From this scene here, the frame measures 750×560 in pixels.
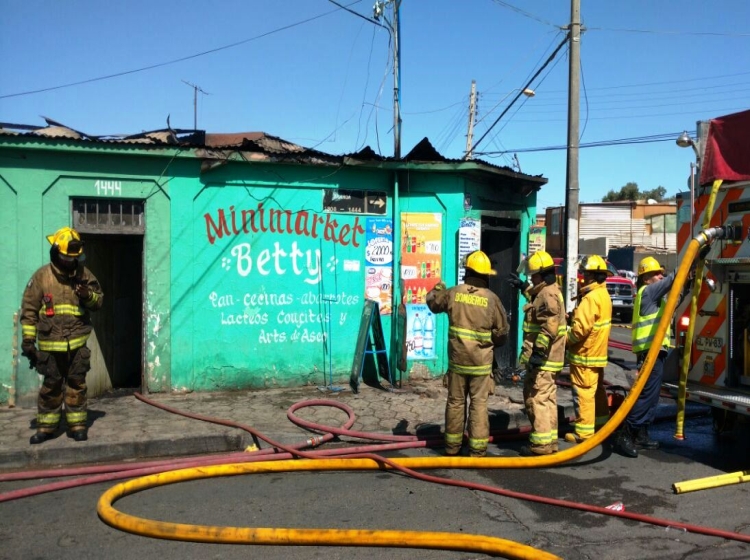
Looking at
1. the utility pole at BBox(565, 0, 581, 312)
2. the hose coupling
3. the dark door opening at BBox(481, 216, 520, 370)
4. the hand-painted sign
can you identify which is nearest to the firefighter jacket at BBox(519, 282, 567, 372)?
the hose coupling

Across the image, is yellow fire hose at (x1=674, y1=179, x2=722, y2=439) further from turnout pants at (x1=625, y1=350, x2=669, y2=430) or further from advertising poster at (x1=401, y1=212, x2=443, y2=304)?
advertising poster at (x1=401, y1=212, x2=443, y2=304)

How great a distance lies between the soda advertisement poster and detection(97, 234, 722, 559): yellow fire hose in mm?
3598

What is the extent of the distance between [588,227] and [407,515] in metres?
39.7

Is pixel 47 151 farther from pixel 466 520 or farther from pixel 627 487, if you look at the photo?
pixel 627 487

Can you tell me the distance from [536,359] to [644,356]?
51.2 inches

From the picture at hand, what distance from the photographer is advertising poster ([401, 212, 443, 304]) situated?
9.13 m

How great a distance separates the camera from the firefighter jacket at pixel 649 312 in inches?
250

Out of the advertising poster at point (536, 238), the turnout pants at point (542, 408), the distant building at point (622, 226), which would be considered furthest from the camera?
the distant building at point (622, 226)

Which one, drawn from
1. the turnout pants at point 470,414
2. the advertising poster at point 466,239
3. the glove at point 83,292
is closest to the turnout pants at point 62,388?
the glove at point 83,292

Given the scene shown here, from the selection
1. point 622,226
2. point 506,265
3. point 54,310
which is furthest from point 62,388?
point 622,226

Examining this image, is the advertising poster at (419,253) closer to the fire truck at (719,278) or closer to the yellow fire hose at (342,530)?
the fire truck at (719,278)

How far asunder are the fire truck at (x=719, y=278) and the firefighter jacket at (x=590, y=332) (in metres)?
0.71

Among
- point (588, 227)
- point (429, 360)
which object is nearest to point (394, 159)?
point (429, 360)

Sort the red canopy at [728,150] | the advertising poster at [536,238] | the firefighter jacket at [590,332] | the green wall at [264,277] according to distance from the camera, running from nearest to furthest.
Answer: the red canopy at [728,150] → the firefighter jacket at [590,332] → the green wall at [264,277] → the advertising poster at [536,238]
